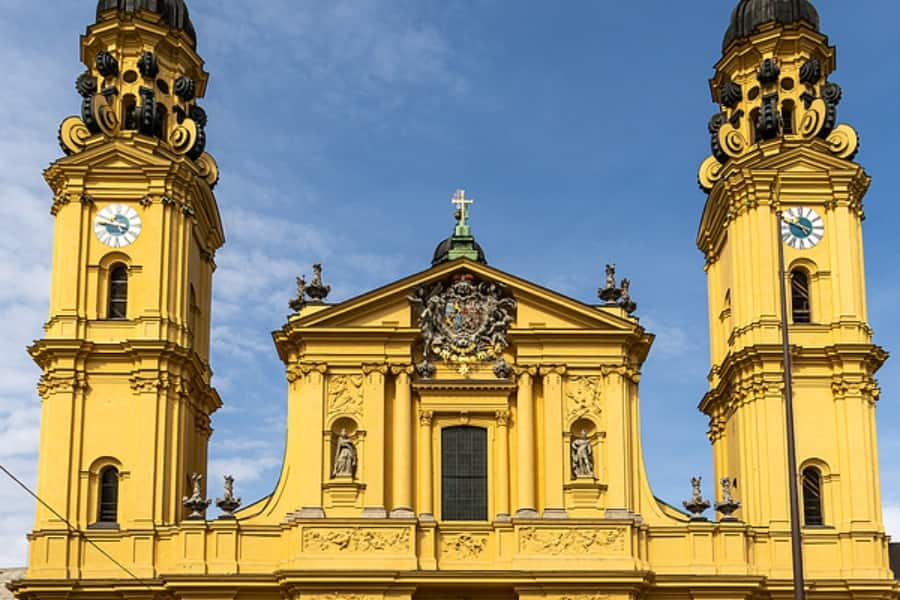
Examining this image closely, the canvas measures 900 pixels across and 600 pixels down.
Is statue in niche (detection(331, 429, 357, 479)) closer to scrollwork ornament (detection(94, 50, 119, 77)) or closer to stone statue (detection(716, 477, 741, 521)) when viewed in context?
stone statue (detection(716, 477, 741, 521))

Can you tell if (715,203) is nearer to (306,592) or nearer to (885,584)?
(885,584)

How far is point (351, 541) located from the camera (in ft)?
115

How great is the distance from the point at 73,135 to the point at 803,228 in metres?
18.4

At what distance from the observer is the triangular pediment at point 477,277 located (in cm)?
3691

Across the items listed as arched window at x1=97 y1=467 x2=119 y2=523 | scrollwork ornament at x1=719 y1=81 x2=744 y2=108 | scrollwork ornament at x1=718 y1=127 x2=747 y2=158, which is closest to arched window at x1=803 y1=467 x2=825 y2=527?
scrollwork ornament at x1=718 y1=127 x2=747 y2=158

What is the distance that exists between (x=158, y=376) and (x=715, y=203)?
588 inches

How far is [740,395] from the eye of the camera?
38.3 m

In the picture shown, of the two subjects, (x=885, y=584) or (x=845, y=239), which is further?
(x=845, y=239)

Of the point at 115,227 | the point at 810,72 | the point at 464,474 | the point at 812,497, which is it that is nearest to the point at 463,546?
the point at 464,474

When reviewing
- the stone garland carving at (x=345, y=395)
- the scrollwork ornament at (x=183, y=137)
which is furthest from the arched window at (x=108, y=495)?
the scrollwork ornament at (x=183, y=137)

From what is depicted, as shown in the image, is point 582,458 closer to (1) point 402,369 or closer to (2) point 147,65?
(1) point 402,369

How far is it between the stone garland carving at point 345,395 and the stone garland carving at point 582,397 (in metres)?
4.92

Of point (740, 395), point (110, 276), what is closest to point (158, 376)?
point (110, 276)

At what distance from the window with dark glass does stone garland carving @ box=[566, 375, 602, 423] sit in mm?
2164
